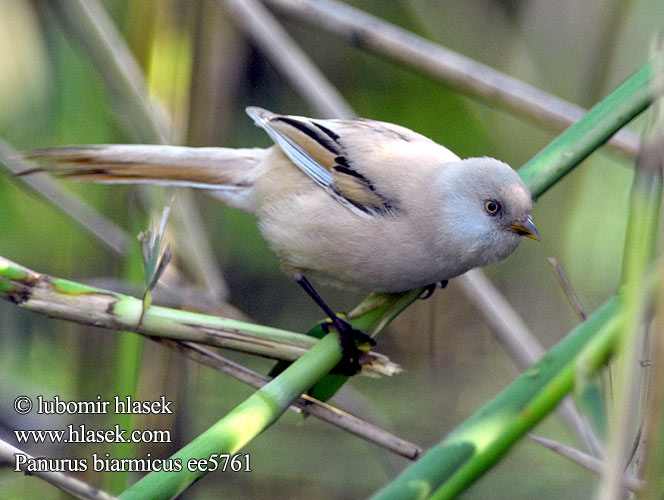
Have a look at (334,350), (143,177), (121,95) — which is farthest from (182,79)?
(334,350)

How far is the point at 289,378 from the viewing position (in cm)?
142

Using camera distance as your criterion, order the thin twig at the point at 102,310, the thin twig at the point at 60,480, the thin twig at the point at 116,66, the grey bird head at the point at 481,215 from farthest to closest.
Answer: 1. the thin twig at the point at 116,66
2. the grey bird head at the point at 481,215
3. the thin twig at the point at 102,310
4. the thin twig at the point at 60,480

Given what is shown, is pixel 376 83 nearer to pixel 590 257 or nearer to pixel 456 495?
pixel 590 257

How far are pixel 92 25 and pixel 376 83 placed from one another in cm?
203

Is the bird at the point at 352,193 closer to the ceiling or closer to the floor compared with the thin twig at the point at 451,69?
closer to the floor

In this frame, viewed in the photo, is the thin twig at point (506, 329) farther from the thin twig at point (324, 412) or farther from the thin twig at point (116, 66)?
the thin twig at point (116, 66)

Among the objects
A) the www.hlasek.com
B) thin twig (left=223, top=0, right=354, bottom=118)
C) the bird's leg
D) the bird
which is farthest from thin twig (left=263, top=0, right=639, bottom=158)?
the www.hlasek.com

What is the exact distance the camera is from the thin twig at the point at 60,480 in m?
1.09

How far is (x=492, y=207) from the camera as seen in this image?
2.10 m

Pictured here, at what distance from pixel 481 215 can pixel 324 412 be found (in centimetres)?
84

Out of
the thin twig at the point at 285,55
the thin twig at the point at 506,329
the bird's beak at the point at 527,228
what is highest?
the thin twig at the point at 285,55

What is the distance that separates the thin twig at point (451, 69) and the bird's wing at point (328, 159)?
1.02 ft

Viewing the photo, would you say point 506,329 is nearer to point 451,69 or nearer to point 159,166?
point 451,69

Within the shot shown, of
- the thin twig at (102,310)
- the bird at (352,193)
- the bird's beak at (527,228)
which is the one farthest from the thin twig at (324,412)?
the bird's beak at (527,228)
